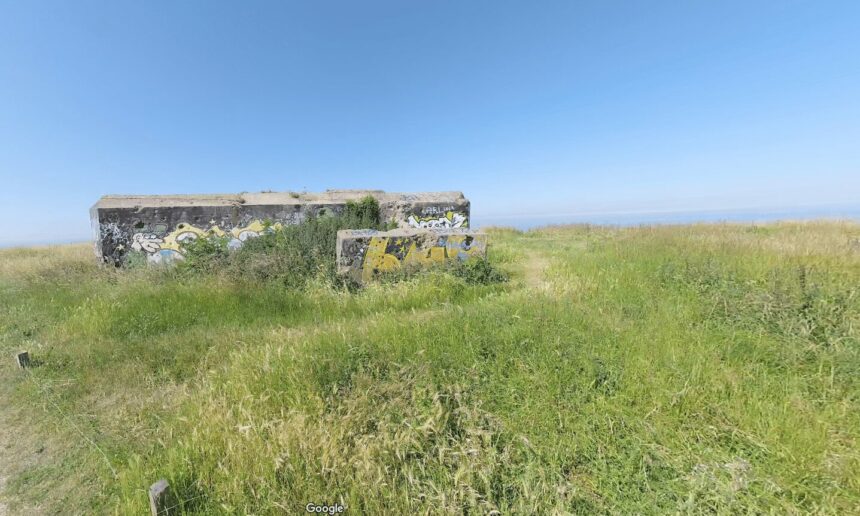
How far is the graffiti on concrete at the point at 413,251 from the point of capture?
7.09 meters

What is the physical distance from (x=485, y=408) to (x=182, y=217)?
1095 centimetres

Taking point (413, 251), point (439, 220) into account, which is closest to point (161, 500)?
point (413, 251)

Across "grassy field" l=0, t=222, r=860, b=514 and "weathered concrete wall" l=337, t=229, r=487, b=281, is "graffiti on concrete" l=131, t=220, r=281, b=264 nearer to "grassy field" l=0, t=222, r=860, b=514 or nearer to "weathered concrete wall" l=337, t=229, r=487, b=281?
"weathered concrete wall" l=337, t=229, r=487, b=281

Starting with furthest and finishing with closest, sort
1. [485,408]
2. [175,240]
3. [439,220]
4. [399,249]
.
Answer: [439,220], [175,240], [399,249], [485,408]

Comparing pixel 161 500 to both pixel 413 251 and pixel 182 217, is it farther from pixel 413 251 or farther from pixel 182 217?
pixel 182 217

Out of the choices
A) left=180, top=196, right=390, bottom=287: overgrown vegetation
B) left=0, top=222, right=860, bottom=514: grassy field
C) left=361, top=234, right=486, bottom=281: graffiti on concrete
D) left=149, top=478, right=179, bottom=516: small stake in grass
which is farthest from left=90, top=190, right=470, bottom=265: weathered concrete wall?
left=149, top=478, right=179, bottom=516: small stake in grass

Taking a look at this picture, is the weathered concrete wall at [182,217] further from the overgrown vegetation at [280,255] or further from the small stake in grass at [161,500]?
the small stake in grass at [161,500]

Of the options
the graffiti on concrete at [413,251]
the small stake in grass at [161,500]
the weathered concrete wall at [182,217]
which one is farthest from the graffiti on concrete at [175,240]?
the small stake in grass at [161,500]

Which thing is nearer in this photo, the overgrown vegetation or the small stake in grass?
the small stake in grass

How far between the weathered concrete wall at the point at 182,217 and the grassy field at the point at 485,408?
5301 mm

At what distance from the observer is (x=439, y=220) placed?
1173cm

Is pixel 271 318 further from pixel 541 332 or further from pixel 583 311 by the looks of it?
pixel 583 311

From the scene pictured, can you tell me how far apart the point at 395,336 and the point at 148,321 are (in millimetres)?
4450

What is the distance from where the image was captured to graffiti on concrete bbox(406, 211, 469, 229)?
38.3 feet
